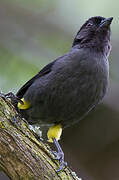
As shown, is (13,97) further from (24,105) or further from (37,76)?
(37,76)

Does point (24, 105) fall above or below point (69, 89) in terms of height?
above

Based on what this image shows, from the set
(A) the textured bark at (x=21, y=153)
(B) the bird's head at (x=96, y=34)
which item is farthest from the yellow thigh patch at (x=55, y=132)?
(A) the textured bark at (x=21, y=153)

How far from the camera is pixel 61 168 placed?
11.7ft

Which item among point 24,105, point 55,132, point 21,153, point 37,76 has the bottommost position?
point 21,153

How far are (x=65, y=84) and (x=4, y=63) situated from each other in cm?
211

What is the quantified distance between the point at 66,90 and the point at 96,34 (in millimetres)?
1003

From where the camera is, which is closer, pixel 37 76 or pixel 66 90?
pixel 66 90

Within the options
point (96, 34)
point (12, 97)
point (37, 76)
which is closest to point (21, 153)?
point (12, 97)

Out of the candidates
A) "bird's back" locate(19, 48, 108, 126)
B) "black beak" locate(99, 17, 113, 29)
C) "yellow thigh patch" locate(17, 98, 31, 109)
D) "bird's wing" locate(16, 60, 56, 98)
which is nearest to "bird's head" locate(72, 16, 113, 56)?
"black beak" locate(99, 17, 113, 29)

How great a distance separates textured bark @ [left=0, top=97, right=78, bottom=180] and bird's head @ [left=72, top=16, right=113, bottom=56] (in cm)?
183

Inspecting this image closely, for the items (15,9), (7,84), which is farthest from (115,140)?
→ (15,9)

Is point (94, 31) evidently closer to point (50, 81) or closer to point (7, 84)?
point (50, 81)

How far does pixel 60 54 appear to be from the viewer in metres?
6.79

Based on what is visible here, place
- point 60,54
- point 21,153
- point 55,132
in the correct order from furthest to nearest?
point 60,54 < point 55,132 < point 21,153
